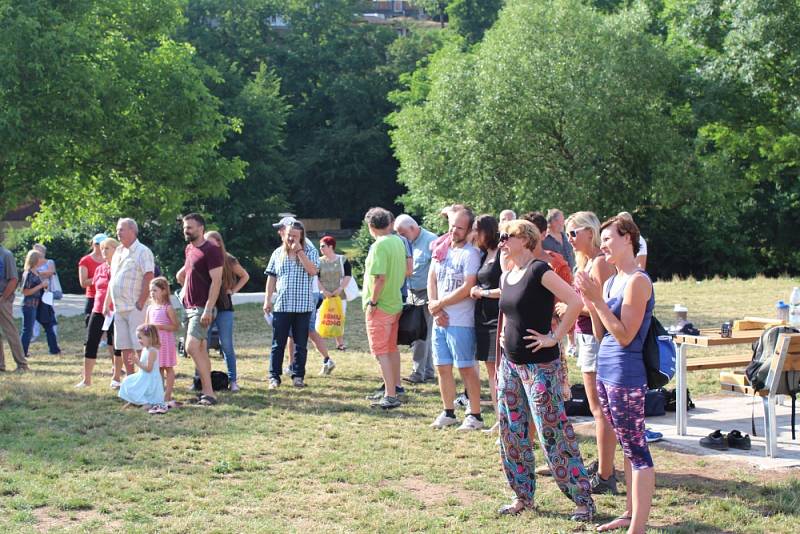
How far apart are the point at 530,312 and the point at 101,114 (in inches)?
757

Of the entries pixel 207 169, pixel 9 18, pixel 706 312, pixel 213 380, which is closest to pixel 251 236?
pixel 207 169

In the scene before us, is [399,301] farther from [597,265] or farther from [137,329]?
[597,265]

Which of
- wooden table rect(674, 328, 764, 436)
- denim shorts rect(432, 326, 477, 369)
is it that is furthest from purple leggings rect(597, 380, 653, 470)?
denim shorts rect(432, 326, 477, 369)

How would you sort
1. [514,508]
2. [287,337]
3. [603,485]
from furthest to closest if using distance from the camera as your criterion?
[287,337], [603,485], [514,508]

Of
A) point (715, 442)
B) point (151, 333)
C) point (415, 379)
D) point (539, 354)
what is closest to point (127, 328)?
point (151, 333)

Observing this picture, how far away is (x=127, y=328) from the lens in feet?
34.2

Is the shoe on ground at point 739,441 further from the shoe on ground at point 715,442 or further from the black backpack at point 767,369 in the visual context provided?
the black backpack at point 767,369

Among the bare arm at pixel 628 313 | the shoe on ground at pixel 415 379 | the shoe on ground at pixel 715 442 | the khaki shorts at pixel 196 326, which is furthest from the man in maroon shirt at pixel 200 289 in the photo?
the bare arm at pixel 628 313

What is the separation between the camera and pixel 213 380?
421 inches

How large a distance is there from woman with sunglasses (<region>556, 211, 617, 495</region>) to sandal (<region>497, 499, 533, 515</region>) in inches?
23.3

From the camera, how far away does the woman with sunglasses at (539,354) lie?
591 cm

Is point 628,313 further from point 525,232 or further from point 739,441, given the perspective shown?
point 739,441

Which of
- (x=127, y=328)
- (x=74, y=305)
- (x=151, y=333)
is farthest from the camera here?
(x=74, y=305)

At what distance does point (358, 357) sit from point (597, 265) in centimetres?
758
